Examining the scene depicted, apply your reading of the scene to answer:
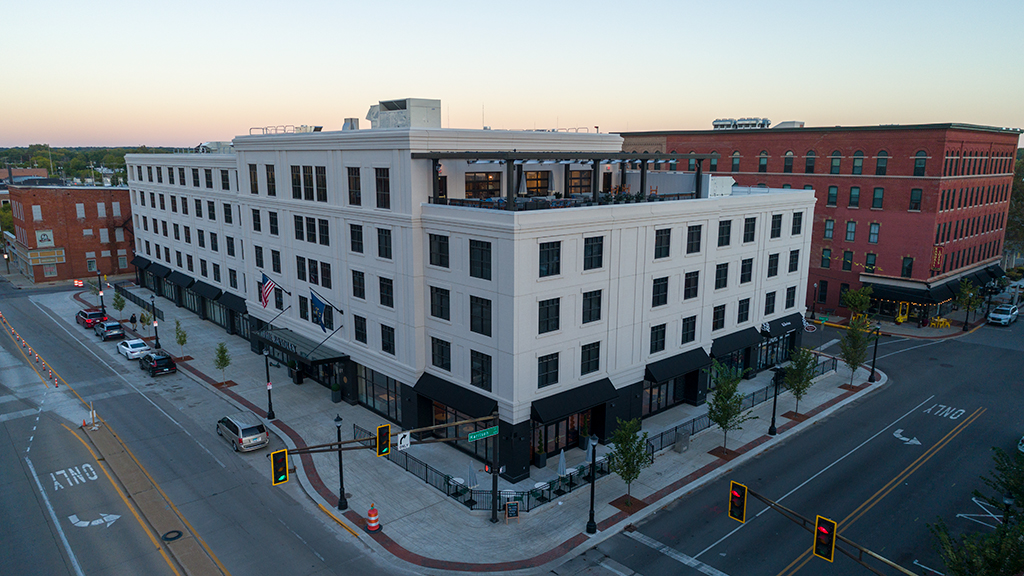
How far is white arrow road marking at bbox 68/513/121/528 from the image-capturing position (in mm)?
25641

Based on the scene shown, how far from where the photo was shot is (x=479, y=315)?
29734 millimetres

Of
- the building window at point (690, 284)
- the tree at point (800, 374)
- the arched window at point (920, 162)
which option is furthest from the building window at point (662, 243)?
the arched window at point (920, 162)

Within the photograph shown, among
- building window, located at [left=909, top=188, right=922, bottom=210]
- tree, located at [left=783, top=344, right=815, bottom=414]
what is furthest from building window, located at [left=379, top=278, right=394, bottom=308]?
building window, located at [left=909, top=188, right=922, bottom=210]

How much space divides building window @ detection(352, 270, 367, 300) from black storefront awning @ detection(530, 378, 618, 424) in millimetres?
12765

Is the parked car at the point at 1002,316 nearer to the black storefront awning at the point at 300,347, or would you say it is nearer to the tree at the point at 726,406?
the tree at the point at 726,406

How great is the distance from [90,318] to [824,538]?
6197cm

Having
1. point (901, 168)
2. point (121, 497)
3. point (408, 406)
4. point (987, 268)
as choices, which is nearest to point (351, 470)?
point (408, 406)

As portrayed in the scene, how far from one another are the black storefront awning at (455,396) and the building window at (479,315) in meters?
3.27

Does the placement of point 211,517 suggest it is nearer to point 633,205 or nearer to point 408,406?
point 408,406

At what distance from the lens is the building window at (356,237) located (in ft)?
116

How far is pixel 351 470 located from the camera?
1193 inches

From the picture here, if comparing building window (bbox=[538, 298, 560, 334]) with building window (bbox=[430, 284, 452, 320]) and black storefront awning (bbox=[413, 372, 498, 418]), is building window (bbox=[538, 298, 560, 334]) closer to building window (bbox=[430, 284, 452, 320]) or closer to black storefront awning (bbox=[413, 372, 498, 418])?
black storefront awning (bbox=[413, 372, 498, 418])

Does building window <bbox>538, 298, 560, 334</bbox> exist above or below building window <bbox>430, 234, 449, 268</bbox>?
below

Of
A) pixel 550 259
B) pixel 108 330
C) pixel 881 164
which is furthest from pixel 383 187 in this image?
pixel 881 164
